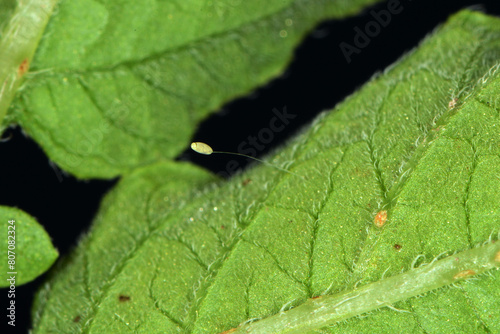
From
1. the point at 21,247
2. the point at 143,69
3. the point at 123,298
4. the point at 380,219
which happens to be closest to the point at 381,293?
the point at 380,219

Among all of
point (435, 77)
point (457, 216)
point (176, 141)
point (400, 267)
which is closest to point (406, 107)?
point (435, 77)

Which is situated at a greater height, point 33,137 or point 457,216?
point 33,137

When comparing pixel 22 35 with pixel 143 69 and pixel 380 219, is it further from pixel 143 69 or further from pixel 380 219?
pixel 380 219

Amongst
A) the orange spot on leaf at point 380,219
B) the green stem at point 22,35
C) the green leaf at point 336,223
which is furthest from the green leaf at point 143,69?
the orange spot on leaf at point 380,219

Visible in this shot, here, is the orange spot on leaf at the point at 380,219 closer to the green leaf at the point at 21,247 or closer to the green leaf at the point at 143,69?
the green leaf at the point at 143,69

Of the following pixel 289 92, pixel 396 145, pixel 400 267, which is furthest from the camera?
pixel 289 92

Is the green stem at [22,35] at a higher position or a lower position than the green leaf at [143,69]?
higher

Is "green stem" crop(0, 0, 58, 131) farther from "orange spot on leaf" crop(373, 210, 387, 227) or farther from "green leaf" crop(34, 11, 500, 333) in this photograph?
"orange spot on leaf" crop(373, 210, 387, 227)

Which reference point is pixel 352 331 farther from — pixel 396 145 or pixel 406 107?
pixel 406 107
